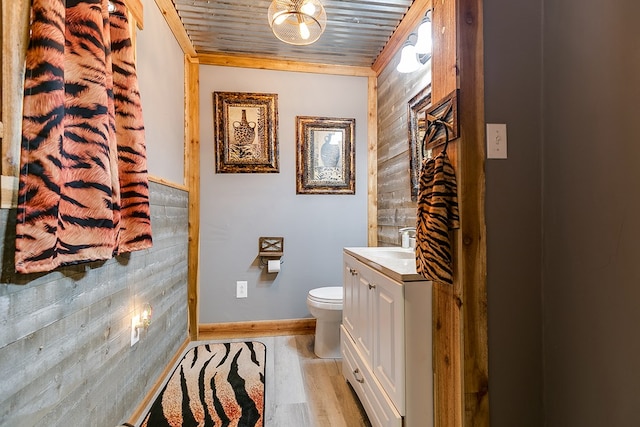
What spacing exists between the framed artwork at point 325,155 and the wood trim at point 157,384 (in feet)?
5.16

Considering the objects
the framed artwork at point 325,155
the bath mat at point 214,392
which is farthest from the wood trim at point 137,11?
the bath mat at point 214,392

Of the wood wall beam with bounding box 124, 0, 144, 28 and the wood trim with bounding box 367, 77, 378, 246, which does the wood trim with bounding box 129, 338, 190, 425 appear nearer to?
the wood trim with bounding box 367, 77, 378, 246

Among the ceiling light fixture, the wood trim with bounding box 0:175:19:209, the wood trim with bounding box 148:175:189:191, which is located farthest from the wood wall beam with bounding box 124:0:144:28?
the wood trim with bounding box 0:175:19:209

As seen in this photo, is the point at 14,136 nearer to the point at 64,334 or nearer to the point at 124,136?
the point at 124,136

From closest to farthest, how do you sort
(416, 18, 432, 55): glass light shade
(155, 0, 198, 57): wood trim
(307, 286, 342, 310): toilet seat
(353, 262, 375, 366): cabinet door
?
(353, 262, 375, 366): cabinet door
(416, 18, 432, 55): glass light shade
(155, 0, 198, 57): wood trim
(307, 286, 342, 310): toilet seat

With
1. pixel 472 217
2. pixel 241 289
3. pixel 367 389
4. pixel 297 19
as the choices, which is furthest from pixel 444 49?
pixel 241 289

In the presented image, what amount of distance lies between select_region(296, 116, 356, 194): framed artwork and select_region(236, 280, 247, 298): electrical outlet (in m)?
0.96

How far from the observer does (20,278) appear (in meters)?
0.81

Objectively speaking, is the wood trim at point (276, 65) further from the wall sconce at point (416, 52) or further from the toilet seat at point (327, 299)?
the toilet seat at point (327, 299)

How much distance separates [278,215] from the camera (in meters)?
2.61

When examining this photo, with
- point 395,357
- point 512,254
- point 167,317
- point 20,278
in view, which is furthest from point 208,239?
point 512,254

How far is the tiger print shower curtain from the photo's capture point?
77 cm

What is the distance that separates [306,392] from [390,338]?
844 mm

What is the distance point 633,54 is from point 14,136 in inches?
65.3
